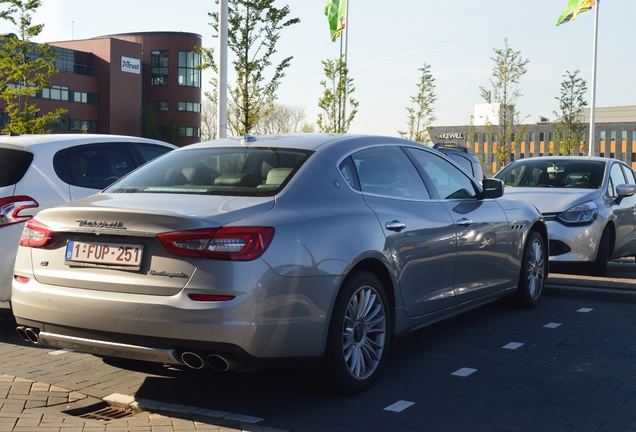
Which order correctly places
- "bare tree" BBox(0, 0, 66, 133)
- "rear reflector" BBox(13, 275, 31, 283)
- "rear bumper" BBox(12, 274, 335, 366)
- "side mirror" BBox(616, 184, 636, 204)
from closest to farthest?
"rear bumper" BBox(12, 274, 335, 366) < "rear reflector" BBox(13, 275, 31, 283) < "side mirror" BBox(616, 184, 636, 204) < "bare tree" BBox(0, 0, 66, 133)

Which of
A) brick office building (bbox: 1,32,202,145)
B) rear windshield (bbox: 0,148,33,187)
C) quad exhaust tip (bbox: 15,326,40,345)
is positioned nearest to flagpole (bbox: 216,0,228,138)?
rear windshield (bbox: 0,148,33,187)

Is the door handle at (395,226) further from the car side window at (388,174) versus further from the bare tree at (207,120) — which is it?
the bare tree at (207,120)

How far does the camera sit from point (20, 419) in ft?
15.3

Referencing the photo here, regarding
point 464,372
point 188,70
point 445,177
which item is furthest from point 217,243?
point 188,70

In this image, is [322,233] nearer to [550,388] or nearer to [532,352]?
[550,388]

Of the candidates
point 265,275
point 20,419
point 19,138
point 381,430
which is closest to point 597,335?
point 381,430

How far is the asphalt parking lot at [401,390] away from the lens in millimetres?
4574

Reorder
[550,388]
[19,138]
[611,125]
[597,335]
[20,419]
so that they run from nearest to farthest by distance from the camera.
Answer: [20,419]
[550,388]
[597,335]
[19,138]
[611,125]

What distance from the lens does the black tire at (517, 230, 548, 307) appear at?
302 inches

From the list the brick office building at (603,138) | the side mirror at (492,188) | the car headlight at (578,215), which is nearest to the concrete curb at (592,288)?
the car headlight at (578,215)

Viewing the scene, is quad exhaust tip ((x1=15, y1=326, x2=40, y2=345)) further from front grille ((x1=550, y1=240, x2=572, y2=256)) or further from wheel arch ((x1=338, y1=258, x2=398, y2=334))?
front grille ((x1=550, y1=240, x2=572, y2=256))

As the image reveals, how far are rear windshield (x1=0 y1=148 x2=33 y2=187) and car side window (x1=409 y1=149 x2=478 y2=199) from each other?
3102mm

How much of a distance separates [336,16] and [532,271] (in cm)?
2495

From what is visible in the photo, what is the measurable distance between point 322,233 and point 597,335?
313cm
